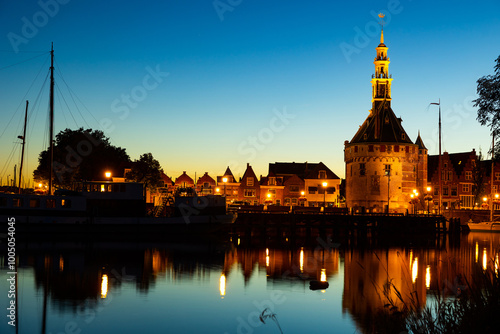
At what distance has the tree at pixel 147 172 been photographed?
89.3 metres

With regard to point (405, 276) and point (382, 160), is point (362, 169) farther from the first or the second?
point (405, 276)

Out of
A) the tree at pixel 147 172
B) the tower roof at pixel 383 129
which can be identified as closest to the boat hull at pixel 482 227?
the tower roof at pixel 383 129

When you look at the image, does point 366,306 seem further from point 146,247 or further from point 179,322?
point 146,247

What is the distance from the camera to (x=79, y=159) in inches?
3369

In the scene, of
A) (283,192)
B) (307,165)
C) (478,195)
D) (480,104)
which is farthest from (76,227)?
(478,195)

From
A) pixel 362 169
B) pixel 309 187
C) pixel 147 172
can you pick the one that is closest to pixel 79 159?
pixel 147 172

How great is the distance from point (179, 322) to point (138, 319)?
178 centimetres

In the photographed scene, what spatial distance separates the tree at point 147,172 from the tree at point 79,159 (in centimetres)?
570

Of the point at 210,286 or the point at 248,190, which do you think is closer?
the point at 210,286

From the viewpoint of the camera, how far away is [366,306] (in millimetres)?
25766

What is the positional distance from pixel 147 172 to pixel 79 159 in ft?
37.2

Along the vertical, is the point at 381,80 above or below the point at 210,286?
above

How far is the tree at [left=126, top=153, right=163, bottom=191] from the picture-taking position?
293 feet

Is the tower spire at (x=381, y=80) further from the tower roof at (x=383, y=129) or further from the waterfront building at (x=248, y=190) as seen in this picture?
the waterfront building at (x=248, y=190)
